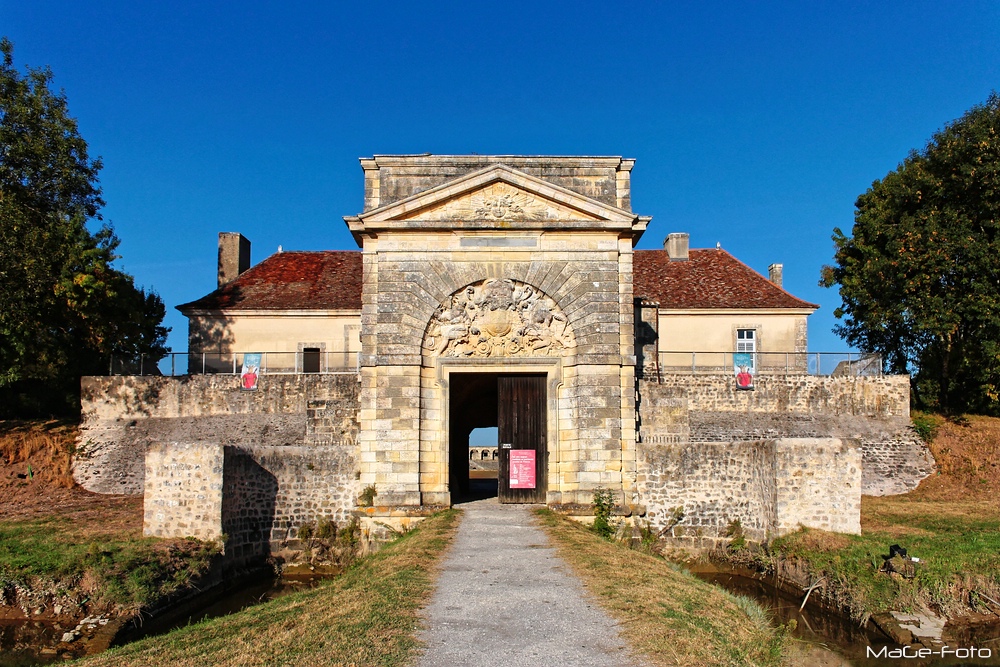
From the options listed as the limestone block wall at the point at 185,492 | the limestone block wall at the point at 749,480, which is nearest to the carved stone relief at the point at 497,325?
the limestone block wall at the point at 749,480

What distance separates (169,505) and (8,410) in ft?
43.6

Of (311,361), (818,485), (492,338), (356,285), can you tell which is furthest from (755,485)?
(356,285)

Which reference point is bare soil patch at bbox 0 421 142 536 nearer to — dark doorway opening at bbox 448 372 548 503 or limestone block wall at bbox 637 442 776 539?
dark doorway opening at bbox 448 372 548 503

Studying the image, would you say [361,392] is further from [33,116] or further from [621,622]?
[33,116]

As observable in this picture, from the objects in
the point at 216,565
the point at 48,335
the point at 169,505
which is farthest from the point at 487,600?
the point at 48,335

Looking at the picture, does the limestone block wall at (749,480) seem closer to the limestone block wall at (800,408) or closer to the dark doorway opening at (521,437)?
the dark doorway opening at (521,437)

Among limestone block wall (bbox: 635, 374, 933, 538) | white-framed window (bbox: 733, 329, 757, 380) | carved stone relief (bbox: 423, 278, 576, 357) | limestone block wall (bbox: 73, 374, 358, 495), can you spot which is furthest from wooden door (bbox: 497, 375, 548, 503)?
white-framed window (bbox: 733, 329, 757, 380)

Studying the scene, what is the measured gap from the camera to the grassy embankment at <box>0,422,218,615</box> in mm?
10945

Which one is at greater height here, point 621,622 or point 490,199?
point 490,199

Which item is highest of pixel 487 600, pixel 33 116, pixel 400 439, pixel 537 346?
pixel 33 116

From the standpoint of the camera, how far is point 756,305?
26953mm

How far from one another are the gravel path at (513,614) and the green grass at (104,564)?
13.9 feet

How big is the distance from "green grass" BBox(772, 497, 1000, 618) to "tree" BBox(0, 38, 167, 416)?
18.1 meters

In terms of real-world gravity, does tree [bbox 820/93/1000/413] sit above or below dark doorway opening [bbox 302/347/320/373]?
above
